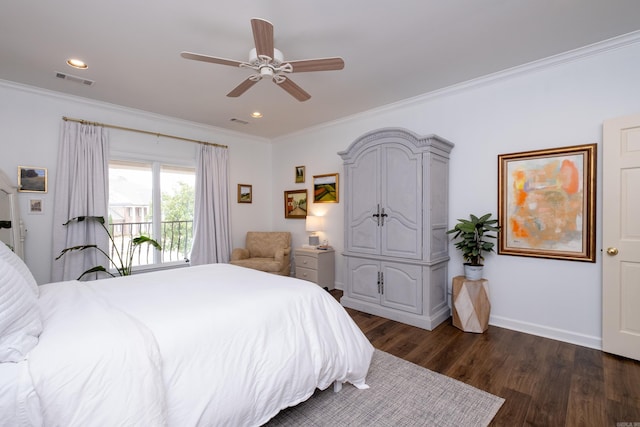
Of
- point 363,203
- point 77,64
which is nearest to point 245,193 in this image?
point 363,203

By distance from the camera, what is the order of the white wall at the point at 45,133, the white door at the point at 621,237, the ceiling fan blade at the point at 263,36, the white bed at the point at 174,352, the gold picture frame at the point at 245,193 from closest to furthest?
1. the white bed at the point at 174,352
2. the ceiling fan blade at the point at 263,36
3. the white door at the point at 621,237
4. the white wall at the point at 45,133
5. the gold picture frame at the point at 245,193

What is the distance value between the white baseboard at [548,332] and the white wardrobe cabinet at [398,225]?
1.83ft

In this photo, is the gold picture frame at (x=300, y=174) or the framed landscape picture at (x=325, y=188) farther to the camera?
the gold picture frame at (x=300, y=174)

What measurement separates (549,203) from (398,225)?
4.81ft

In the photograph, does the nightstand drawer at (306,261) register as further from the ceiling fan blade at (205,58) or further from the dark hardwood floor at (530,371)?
the ceiling fan blade at (205,58)

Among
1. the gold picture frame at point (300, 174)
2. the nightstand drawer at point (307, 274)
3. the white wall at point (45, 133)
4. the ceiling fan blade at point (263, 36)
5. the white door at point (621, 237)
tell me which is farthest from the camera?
the gold picture frame at point (300, 174)

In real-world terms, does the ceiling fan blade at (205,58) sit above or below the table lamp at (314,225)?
above

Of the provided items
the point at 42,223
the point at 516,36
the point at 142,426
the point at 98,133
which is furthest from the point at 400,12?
the point at 42,223

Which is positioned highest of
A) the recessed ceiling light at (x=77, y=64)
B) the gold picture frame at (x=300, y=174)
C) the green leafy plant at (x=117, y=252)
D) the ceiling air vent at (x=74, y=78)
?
the recessed ceiling light at (x=77, y=64)

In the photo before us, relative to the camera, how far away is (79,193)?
3.59 metres

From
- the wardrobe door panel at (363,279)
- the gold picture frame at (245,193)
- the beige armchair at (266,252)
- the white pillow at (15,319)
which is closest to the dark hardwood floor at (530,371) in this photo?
the wardrobe door panel at (363,279)

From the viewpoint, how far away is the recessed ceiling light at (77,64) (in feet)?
9.09

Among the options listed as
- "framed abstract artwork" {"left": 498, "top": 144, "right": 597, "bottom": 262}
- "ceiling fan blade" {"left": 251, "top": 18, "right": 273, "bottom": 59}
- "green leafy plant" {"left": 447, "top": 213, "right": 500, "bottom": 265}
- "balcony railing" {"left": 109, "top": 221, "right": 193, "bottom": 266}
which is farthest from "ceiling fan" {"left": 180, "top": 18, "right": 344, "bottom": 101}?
"balcony railing" {"left": 109, "top": 221, "right": 193, "bottom": 266}

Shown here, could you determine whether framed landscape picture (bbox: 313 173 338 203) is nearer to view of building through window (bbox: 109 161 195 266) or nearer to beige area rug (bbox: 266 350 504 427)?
view of building through window (bbox: 109 161 195 266)
